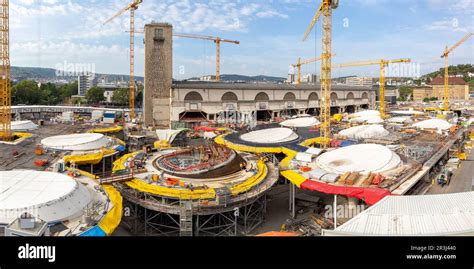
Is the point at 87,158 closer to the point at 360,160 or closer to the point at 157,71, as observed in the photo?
the point at 360,160

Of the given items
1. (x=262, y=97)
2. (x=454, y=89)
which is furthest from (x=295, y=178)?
(x=454, y=89)

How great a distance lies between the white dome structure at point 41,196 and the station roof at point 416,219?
11.2 m

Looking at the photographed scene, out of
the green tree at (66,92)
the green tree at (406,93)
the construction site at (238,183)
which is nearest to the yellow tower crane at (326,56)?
the construction site at (238,183)

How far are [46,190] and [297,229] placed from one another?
43.5ft

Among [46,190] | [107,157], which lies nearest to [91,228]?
[46,190]

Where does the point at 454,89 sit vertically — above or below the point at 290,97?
above

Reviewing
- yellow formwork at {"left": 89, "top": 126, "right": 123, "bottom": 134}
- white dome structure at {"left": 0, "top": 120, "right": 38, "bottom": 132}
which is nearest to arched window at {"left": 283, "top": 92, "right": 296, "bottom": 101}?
yellow formwork at {"left": 89, "top": 126, "right": 123, "bottom": 134}

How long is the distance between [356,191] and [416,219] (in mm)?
6141

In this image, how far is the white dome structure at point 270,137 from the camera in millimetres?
33781

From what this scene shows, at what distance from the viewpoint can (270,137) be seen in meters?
34.8

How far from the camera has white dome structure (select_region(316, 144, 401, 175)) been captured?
22.0 metres

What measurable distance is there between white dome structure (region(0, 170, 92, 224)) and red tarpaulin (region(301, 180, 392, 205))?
1238 centimetres

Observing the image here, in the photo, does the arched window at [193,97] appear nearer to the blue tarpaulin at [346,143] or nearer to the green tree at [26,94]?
the blue tarpaulin at [346,143]
